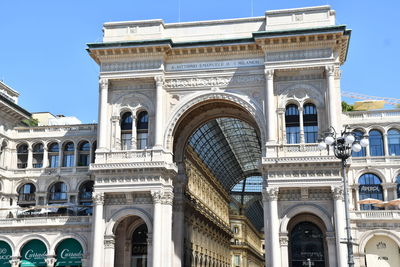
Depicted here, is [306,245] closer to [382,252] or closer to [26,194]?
[382,252]

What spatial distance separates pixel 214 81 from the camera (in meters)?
49.4

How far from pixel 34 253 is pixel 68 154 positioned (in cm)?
1111

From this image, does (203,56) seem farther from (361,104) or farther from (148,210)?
(361,104)

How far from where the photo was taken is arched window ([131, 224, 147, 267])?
51219mm

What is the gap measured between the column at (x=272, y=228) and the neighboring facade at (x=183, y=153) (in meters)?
Result: 0.11

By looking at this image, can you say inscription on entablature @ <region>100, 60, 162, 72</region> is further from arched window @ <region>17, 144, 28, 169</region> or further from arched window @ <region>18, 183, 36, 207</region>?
arched window @ <region>18, 183, 36, 207</region>

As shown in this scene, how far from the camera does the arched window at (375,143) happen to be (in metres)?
53.3

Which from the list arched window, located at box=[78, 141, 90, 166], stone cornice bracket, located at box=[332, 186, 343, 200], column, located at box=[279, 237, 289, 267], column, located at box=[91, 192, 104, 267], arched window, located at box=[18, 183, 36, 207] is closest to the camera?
stone cornice bracket, located at box=[332, 186, 343, 200]

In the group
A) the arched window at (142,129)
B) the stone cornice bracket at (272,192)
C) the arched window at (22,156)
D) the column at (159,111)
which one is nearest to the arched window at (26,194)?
the arched window at (22,156)

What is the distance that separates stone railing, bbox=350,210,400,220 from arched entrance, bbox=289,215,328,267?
3.18 meters

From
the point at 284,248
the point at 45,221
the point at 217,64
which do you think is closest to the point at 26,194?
the point at 45,221

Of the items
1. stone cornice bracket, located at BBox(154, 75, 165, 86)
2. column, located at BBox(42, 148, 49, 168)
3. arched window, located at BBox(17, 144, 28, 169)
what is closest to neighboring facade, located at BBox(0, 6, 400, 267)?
column, located at BBox(42, 148, 49, 168)

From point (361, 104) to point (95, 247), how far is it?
120 feet

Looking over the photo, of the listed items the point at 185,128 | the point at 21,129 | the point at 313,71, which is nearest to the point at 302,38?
the point at 313,71
